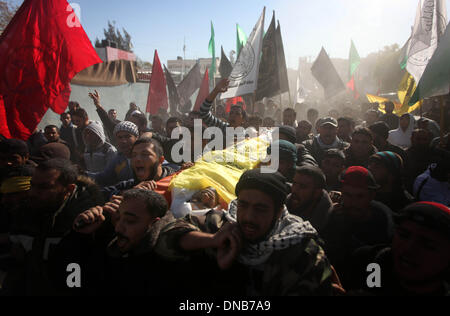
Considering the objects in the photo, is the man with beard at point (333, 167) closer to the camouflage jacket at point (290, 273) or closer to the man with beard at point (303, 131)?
the camouflage jacket at point (290, 273)

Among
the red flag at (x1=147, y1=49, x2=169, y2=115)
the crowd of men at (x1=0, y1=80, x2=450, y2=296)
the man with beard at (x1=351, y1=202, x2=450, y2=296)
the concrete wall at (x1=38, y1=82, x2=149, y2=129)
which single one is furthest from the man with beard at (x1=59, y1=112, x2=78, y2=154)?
the man with beard at (x1=351, y1=202, x2=450, y2=296)

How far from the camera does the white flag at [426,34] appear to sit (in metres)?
4.79

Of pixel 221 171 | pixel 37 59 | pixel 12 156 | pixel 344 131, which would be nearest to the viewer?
pixel 221 171

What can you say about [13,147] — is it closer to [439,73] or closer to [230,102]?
[439,73]

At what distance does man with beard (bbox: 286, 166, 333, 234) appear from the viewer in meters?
2.17

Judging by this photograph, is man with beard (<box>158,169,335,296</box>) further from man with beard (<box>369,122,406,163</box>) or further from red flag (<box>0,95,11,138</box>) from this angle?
man with beard (<box>369,122,406,163</box>)

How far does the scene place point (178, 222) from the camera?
1562mm

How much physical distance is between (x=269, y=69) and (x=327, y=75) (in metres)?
4.09

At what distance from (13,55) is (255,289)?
3600 mm

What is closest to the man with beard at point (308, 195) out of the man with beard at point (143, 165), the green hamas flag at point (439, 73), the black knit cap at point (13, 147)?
the man with beard at point (143, 165)

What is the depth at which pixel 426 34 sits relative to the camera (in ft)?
16.2

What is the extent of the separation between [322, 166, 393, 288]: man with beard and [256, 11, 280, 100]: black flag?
4193mm

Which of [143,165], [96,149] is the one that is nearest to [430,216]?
[143,165]
